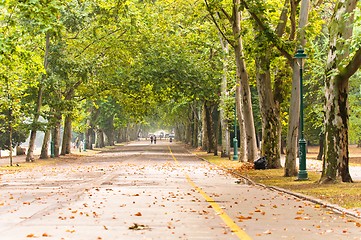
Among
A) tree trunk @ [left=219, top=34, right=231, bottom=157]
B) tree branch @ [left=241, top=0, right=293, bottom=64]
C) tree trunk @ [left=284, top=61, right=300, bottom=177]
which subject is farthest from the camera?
tree trunk @ [left=219, top=34, right=231, bottom=157]

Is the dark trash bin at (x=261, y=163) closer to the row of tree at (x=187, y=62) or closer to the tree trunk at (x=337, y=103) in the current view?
the row of tree at (x=187, y=62)

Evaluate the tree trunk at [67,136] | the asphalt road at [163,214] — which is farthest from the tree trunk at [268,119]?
the tree trunk at [67,136]

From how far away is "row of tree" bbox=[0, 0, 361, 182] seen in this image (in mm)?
26905

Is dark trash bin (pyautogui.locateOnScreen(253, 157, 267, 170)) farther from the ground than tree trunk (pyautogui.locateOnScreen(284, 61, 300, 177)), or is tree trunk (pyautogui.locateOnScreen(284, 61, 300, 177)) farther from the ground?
tree trunk (pyautogui.locateOnScreen(284, 61, 300, 177))

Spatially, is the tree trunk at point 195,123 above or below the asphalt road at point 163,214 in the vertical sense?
above

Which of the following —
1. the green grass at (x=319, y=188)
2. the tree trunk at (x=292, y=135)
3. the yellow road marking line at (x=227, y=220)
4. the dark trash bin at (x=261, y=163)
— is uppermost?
the tree trunk at (x=292, y=135)

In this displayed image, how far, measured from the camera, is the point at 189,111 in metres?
95.9

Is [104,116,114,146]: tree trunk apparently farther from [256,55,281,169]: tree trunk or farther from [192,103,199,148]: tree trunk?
[256,55,281,169]: tree trunk

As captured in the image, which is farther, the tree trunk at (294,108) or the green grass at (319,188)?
the tree trunk at (294,108)

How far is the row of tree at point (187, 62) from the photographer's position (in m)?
26.9

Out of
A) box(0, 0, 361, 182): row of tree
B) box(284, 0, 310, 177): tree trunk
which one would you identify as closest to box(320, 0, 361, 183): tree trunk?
box(0, 0, 361, 182): row of tree

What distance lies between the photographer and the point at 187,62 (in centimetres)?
6106

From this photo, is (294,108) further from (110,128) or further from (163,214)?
(110,128)

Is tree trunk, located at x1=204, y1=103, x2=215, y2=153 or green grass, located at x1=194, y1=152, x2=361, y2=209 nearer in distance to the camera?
green grass, located at x1=194, y1=152, x2=361, y2=209
